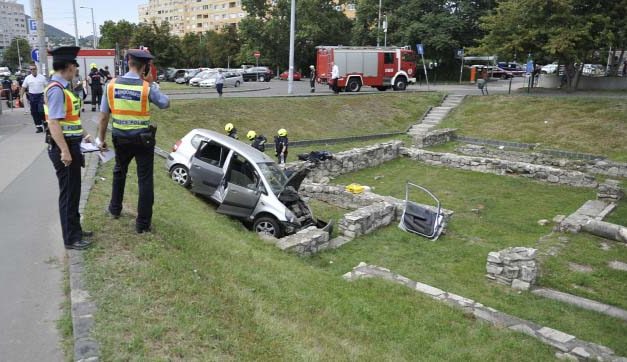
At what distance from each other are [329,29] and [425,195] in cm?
4789

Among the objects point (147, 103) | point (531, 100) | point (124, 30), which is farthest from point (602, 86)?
point (124, 30)

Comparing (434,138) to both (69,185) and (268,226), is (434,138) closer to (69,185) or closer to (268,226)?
(268,226)

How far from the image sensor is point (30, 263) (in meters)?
5.35

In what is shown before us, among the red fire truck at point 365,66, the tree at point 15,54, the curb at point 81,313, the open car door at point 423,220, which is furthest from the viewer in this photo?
the tree at point 15,54

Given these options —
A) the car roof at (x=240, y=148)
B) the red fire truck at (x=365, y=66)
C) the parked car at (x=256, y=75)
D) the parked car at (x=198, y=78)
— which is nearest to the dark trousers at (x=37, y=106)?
the car roof at (x=240, y=148)

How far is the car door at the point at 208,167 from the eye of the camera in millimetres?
10047

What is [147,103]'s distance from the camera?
555 centimetres

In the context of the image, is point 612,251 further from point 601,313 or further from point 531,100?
point 531,100

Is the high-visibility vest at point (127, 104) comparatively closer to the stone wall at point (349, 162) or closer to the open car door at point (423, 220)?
the open car door at point (423, 220)

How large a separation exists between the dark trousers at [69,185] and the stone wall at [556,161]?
56.7 feet

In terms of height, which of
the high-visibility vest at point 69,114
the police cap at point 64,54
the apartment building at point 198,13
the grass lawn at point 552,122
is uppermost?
the apartment building at point 198,13

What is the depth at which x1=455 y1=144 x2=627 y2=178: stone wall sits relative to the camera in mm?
17344

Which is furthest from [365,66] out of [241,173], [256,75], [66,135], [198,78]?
[66,135]

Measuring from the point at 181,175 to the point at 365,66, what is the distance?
873 inches
